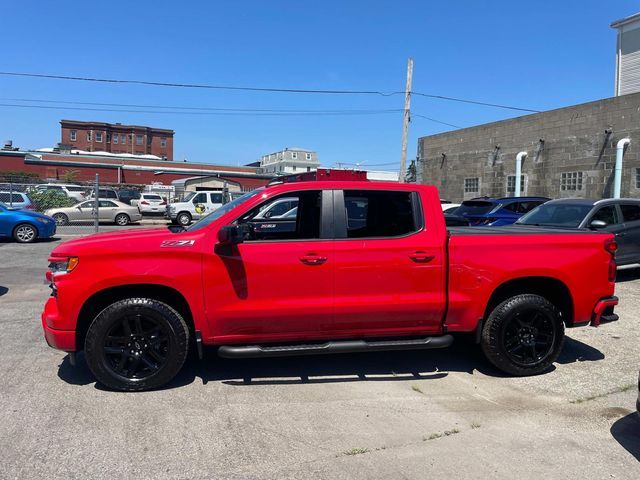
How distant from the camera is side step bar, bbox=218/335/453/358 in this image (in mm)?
4340

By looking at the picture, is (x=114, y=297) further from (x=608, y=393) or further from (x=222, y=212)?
(x=608, y=393)

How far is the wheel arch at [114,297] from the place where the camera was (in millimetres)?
4355

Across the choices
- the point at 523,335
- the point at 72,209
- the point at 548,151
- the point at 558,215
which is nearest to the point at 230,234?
the point at 523,335

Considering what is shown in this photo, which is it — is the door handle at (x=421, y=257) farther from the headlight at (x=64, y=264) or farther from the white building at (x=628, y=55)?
the white building at (x=628, y=55)

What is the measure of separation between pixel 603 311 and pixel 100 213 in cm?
2288

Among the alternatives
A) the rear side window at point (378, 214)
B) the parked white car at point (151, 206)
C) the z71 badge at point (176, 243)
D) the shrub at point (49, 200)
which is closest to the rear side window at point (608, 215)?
the rear side window at point (378, 214)

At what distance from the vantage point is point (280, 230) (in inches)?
198

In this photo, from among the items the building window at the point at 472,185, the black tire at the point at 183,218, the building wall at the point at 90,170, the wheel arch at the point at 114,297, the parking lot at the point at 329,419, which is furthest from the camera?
the building wall at the point at 90,170

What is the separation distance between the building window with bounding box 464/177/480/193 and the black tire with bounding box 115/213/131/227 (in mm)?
16418

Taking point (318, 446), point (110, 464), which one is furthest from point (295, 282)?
point (110, 464)

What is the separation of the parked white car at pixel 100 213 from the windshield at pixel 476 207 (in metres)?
16.1

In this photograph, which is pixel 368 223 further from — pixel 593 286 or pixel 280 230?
pixel 593 286

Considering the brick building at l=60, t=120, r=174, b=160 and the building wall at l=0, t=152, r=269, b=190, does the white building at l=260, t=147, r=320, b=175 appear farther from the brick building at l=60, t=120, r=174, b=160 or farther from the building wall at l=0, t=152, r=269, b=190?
the building wall at l=0, t=152, r=269, b=190

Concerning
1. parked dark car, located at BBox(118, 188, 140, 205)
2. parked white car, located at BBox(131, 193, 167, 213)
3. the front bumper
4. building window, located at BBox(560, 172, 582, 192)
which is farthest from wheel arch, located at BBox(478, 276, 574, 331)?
parked dark car, located at BBox(118, 188, 140, 205)
